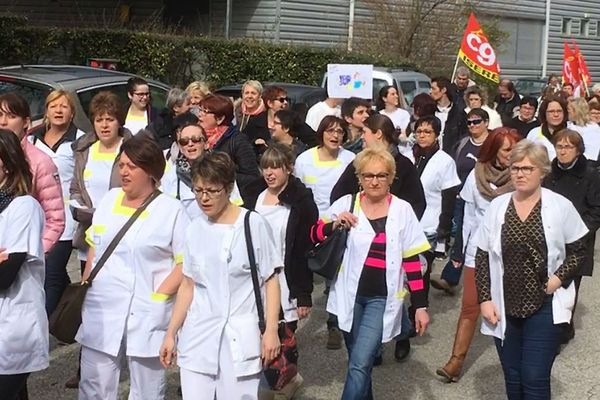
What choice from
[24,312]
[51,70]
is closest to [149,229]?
[24,312]

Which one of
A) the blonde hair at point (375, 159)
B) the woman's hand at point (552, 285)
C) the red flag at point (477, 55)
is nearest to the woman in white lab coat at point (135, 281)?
the blonde hair at point (375, 159)

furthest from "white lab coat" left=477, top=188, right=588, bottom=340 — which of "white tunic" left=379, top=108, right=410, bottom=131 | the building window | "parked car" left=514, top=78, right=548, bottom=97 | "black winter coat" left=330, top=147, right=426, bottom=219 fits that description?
the building window

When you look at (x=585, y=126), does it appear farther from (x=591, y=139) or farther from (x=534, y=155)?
(x=534, y=155)

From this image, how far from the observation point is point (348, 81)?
1126cm

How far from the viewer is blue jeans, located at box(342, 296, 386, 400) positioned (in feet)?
16.2

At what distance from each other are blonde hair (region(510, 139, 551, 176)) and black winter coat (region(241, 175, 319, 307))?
4.73ft

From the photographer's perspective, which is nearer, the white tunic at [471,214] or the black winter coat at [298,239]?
the black winter coat at [298,239]

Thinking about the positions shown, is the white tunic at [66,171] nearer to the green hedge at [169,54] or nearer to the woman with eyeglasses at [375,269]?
the woman with eyeglasses at [375,269]

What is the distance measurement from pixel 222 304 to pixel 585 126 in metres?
6.46

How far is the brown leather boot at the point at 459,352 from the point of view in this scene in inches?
249

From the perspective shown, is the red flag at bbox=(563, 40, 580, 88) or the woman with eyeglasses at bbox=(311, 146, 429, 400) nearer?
the woman with eyeglasses at bbox=(311, 146, 429, 400)


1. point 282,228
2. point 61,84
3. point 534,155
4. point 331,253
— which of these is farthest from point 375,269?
point 61,84

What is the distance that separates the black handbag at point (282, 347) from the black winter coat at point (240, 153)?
5.81ft

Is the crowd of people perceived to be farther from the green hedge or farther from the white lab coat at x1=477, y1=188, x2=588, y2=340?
the green hedge
